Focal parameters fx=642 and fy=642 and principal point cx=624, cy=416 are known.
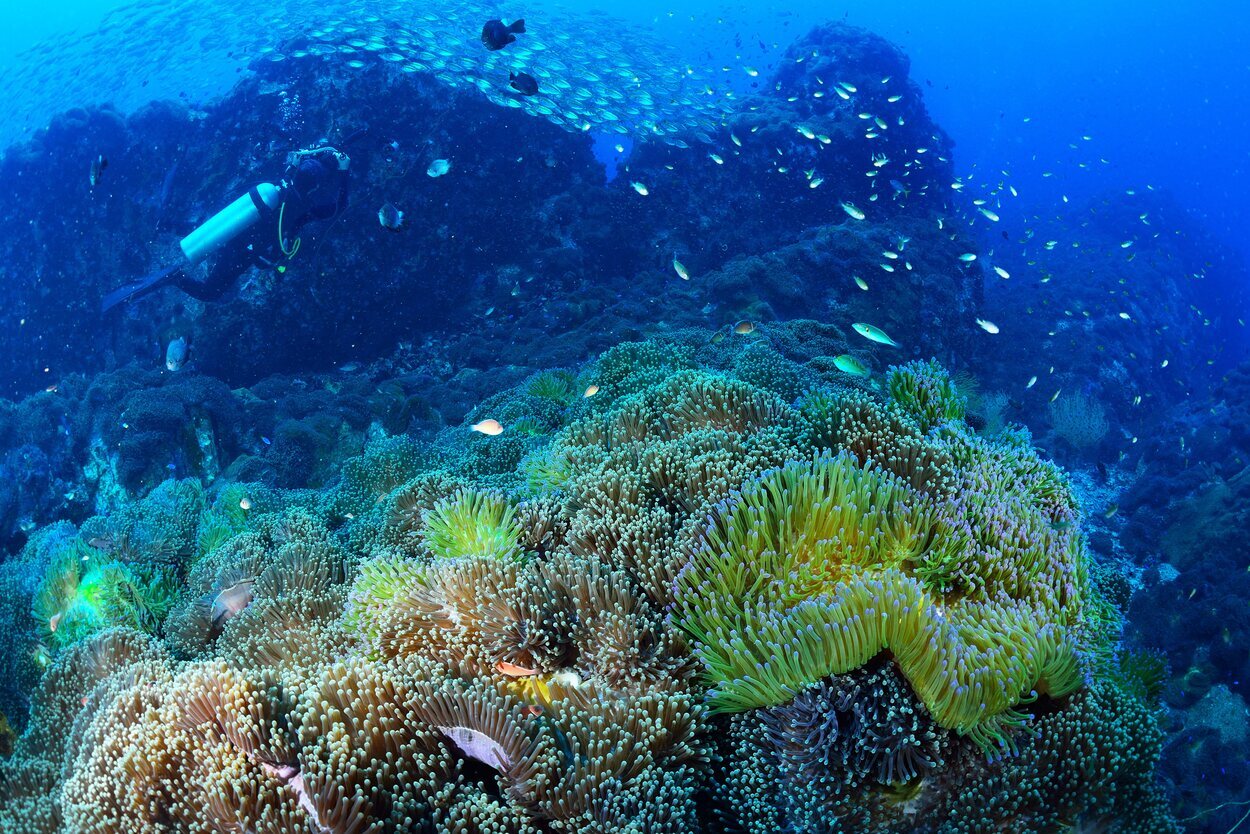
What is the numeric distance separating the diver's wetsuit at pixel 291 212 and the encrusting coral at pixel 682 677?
9.67 metres

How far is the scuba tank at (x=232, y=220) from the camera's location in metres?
11.0

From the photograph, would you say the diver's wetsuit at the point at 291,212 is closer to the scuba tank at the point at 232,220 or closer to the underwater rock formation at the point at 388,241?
the scuba tank at the point at 232,220

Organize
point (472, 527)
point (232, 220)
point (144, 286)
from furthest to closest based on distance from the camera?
point (144, 286) < point (232, 220) < point (472, 527)

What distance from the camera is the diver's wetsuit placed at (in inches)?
437

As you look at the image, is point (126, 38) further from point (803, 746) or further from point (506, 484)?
point (803, 746)

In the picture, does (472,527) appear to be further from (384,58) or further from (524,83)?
(384,58)

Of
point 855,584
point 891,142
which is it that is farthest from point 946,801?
point 891,142

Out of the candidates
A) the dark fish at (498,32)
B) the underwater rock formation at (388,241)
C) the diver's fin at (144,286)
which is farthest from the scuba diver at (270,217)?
the dark fish at (498,32)

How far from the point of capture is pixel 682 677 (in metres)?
2.46

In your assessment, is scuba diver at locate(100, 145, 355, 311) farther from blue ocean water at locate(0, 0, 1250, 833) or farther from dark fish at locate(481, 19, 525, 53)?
dark fish at locate(481, 19, 525, 53)

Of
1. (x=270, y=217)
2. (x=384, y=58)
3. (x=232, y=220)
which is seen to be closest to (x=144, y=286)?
(x=232, y=220)

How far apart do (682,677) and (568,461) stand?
1.56 meters

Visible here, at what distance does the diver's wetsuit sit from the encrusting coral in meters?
9.67

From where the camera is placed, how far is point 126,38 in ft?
84.6
